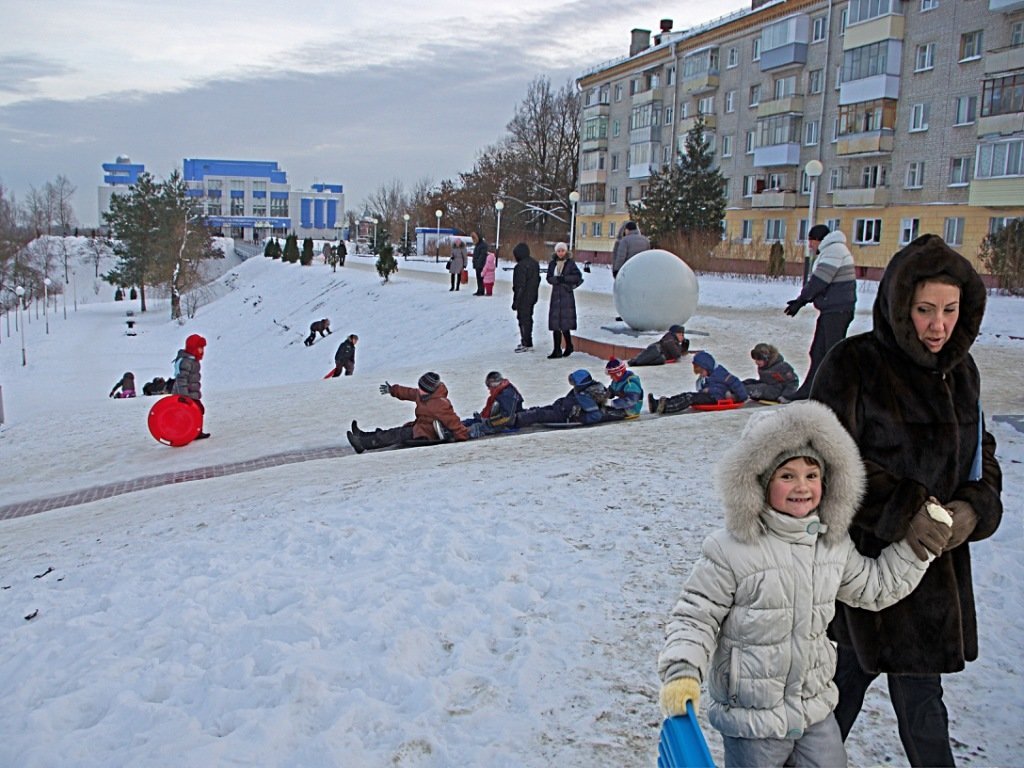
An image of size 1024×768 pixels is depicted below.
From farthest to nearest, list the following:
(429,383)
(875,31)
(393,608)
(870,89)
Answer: (870,89) < (875,31) < (429,383) < (393,608)

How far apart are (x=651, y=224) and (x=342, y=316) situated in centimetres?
1432

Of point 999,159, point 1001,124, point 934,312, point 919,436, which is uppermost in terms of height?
point 1001,124

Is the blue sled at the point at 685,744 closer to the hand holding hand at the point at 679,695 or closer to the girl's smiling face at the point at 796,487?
the hand holding hand at the point at 679,695

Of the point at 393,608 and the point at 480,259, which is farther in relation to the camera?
the point at 480,259

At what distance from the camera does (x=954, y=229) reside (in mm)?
35531

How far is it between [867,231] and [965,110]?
6.04 metres

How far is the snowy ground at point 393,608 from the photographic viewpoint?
12.7 ft

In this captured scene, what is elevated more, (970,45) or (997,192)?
(970,45)

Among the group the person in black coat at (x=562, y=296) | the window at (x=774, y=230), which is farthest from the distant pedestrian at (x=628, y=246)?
the window at (x=774, y=230)

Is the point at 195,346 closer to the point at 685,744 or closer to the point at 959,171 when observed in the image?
the point at 685,744

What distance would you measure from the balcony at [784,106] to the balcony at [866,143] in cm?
393

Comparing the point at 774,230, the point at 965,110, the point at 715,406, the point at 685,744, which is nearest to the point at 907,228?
the point at 965,110

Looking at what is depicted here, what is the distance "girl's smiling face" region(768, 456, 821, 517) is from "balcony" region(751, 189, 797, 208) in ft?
140

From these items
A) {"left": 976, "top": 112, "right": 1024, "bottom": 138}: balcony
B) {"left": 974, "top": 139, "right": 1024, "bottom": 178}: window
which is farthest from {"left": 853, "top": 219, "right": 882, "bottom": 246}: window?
{"left": 974, "top": 139, "right": 1024, "bottom": 178}: window
